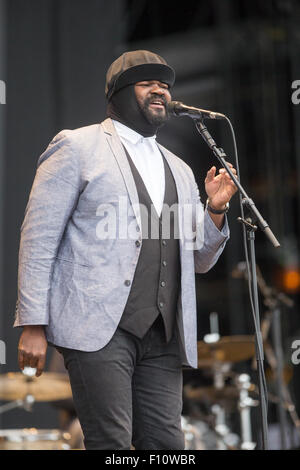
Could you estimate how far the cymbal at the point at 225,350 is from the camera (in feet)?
14.5

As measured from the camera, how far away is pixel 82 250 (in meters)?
2.12

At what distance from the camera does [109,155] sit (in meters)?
2.24

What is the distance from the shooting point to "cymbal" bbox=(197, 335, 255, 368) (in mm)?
4430

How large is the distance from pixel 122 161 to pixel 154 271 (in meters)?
0.35

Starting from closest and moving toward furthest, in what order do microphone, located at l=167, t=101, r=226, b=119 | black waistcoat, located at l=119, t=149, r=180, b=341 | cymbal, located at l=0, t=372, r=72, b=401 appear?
1. black waistcoat, located at l=119, t=149, r=180, b=341
2. microphone, located at l=167, t=101, r=226, b=119
3. cymbal, located at l=0, t=372, r=72, b=401

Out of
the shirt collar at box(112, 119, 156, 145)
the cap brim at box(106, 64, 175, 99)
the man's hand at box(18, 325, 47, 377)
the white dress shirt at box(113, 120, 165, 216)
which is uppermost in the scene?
the cap brim at box(106, 64, 175, 99)

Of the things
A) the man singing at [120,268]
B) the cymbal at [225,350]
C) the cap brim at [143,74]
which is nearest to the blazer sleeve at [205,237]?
the man singing at [120,268]

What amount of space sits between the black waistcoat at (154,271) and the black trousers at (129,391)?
47mm

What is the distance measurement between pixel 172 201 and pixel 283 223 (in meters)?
4.60

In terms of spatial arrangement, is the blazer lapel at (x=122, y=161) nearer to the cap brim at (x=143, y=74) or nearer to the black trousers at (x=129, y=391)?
the cap brim at (x=143, y=74)

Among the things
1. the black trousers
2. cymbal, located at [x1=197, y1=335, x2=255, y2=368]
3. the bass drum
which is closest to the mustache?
the black trousers

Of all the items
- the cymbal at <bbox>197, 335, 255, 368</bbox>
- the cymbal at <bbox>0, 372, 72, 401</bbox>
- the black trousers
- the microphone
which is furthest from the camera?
the cymbal at <bbox>197, 335, 255, 368</bbox>

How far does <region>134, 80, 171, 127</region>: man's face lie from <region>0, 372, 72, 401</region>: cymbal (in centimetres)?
185

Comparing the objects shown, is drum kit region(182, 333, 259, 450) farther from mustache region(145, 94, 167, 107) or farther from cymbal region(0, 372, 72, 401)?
mustache region(145, 94, 167, 107)
